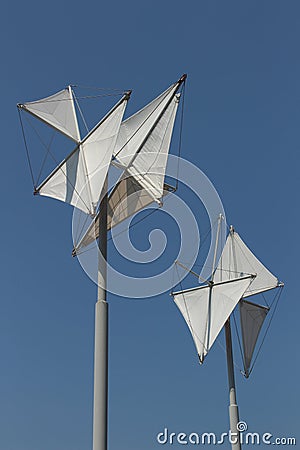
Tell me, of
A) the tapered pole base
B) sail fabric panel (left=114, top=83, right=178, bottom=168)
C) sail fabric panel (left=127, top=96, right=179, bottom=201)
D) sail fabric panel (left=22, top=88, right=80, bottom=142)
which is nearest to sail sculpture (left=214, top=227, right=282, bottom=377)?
sail fabric panel (left=127, top=96, right=179, bottom=201)

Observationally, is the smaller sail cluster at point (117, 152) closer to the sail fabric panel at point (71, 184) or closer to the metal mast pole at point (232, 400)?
the sail fabric panel at point (71, 184)

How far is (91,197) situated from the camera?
10961mm

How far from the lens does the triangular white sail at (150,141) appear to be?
12.2 m

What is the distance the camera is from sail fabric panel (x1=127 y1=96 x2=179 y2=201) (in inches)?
483

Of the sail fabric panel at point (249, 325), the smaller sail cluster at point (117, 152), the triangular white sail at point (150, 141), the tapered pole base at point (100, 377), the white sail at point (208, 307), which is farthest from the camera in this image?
the sail fabric panel at point (249, 325)

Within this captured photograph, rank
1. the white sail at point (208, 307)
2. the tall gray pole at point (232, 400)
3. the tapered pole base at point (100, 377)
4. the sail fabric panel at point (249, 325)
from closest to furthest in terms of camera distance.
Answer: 1. the tapered pole base at point (100, 377)
2. the tall gray pole at point (232, 400)
3. the white sail at point (208, 307)
4. the sail fabric panel at point (249, 325)

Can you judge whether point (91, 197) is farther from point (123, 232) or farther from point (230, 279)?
point (230, 279)

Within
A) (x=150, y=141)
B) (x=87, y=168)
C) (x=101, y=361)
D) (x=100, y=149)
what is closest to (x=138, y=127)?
(x=150, y=141)

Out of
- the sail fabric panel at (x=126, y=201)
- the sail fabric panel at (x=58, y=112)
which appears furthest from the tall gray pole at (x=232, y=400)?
the sail fabric panel at (x=58, y=112)

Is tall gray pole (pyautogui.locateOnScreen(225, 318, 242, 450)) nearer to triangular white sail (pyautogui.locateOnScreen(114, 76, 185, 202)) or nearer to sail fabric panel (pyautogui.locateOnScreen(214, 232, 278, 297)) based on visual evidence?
sail fabric panel (pyautogui.locateOnScreen(214, 232, 278, 297))

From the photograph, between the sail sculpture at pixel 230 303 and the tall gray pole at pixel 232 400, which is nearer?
the tall gray pole at pixel 232 400

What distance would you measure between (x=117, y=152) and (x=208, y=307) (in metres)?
9.54

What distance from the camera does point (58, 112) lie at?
12844 mm

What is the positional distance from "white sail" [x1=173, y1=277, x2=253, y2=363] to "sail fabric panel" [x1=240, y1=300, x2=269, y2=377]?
181cm
